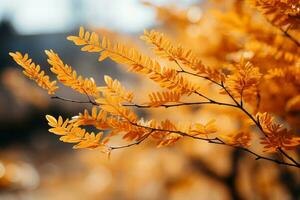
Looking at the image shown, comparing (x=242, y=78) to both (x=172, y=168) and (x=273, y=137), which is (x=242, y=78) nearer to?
(x=273, y=137)

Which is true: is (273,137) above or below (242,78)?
below

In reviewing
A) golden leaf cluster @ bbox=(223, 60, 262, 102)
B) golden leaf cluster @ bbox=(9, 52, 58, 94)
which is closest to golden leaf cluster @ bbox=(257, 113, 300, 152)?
golden leaf cluster @ bbox=(223, 60, 262, 102)

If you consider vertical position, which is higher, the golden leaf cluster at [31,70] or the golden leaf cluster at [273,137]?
the golden leaf cluster at [31,70]

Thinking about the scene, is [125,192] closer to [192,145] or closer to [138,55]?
[192,145]

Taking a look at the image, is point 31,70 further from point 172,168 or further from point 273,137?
point 172,168

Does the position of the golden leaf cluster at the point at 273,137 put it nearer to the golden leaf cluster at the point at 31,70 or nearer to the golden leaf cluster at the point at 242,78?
the golden leaf cluster at the point at 242,78

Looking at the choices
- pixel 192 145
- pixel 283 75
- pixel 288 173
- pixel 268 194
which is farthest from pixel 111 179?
pixel 283 75

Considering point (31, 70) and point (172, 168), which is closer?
point (31, 70)

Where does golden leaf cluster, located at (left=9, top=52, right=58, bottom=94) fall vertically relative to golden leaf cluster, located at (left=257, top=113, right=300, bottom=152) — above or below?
above

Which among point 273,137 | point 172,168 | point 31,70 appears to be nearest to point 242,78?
point 273,137

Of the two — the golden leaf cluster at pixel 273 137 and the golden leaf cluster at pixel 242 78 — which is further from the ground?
the golden leaf cluster at pixel 242 78

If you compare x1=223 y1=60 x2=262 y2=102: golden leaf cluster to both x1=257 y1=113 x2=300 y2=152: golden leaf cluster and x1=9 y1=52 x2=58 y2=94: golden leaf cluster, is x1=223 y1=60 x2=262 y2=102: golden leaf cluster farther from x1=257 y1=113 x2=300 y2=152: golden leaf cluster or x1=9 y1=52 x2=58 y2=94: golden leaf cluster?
x1=9 y1=52 x2=58 y2=94: golden leaf cluster

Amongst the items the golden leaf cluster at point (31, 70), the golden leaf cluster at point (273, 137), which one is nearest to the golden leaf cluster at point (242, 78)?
the golden leaf cluster at point (273, 137)
